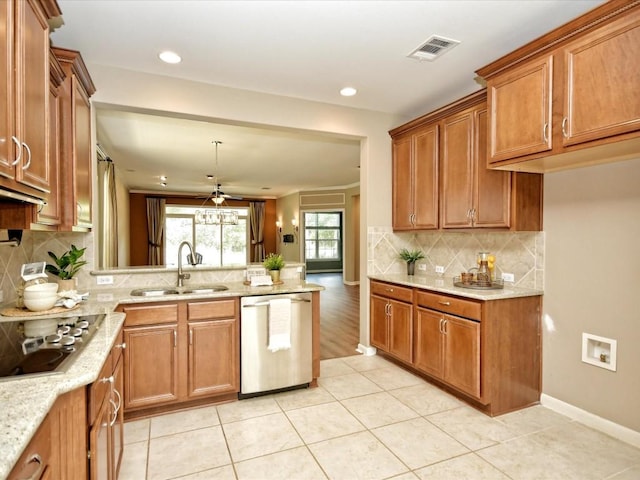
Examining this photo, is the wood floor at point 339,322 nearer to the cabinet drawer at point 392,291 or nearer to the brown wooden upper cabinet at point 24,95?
the cabinet drawer at point 392,291

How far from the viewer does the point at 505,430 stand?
8.26 feet

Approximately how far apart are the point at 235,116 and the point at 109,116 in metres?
1.83

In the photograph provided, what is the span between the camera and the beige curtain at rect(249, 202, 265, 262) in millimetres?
12016

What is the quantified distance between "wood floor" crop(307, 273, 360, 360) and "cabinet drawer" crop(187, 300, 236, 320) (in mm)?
1543

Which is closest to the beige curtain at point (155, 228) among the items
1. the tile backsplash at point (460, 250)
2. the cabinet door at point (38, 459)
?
the tile backsplash at point (460, 250)

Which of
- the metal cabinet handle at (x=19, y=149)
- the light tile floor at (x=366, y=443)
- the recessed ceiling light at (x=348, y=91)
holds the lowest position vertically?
the light tile floor at (x=366, y=443)

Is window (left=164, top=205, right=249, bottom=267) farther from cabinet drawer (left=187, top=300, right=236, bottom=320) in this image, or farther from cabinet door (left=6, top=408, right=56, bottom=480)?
cabinet door (left=6, top=408, right=56, bottom=480)

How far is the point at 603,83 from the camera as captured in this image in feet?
6.41

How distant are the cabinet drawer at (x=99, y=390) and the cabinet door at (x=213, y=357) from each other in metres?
1.12

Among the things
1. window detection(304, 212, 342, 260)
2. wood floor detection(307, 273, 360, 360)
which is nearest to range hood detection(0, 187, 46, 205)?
wood floor detection(307, 273, 360, 360)

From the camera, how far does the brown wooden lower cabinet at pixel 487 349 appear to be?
2705 millimetres

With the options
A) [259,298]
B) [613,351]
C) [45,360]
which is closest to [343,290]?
[259,298]

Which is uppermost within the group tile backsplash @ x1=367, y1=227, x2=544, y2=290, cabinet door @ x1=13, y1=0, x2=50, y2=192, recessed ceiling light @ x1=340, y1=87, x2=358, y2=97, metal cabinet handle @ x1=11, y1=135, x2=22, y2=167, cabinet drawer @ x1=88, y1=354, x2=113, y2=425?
recessed ceiling light @ x1=340, y1=87, x2=358, y2=97

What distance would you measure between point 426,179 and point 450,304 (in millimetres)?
1316
